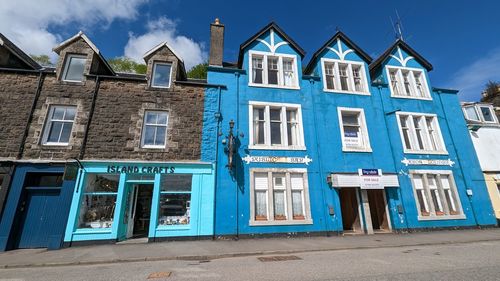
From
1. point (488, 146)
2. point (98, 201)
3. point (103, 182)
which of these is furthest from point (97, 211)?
point (488, 146)

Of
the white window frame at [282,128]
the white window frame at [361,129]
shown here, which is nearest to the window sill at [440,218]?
the white window frame at [361,129]

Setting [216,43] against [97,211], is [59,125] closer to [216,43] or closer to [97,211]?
[97,211]

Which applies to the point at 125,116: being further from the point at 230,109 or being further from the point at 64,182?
the point at 230,109

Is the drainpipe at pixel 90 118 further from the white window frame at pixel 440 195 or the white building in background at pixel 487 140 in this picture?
the white building in background at pixel 487 140

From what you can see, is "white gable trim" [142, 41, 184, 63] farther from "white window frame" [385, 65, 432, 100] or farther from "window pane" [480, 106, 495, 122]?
"window pane" [480, 106, 495, 122]

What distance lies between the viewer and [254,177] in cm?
1188

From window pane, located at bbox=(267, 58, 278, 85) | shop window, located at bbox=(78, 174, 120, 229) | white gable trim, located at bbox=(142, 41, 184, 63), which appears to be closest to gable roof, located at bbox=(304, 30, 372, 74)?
window pane, located at bbox=(267, 58, 278, 85)

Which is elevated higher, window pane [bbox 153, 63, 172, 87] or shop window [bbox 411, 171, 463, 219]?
window pane [bbox 153, 63, 172, 87]

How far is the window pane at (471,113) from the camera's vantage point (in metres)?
17.8

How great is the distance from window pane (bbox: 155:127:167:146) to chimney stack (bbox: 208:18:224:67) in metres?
5.07

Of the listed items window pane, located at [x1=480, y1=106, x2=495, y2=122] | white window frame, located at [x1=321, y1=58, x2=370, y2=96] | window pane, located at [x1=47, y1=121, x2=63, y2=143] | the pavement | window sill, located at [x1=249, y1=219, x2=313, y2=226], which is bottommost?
the pavement

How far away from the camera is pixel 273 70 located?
14500 mm

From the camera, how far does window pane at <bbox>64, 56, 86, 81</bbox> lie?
1212cm

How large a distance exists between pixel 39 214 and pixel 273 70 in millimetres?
13781
